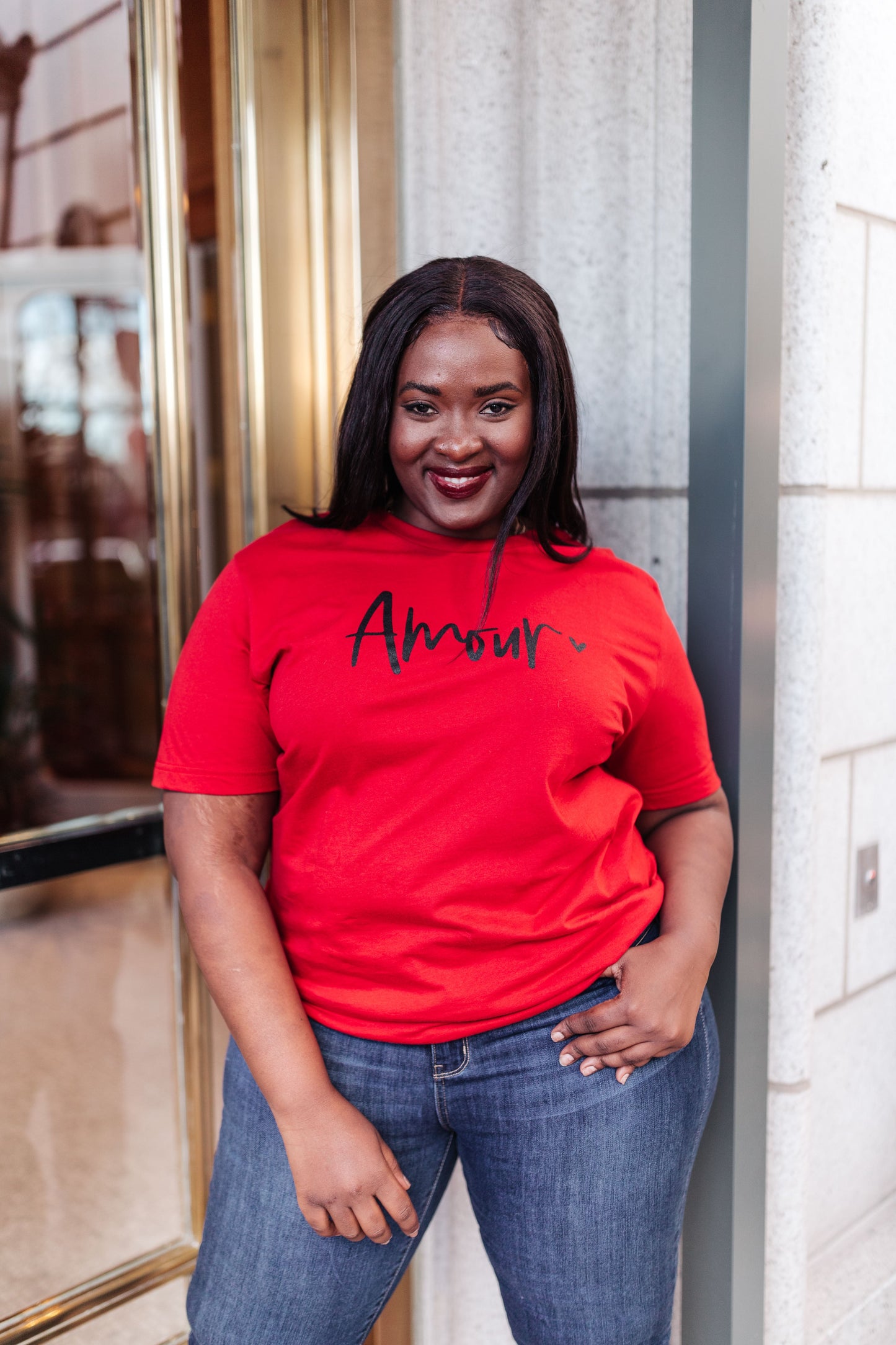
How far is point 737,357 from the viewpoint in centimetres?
142

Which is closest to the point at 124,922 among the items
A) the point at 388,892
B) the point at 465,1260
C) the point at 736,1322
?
the point at 465,1260

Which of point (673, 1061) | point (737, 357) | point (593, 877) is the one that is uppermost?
point (737, 357)

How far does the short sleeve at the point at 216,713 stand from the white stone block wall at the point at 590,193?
2.23 ft

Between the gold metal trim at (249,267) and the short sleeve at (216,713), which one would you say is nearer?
the short sleeve at (216,713)

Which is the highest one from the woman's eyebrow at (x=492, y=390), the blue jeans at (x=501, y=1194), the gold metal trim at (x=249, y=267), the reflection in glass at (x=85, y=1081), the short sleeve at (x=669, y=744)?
the gold metal trim at (x=249, y=267)

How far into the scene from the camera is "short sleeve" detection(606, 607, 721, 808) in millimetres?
1269

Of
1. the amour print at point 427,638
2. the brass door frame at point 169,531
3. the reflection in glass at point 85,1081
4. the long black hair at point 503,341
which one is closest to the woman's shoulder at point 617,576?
the long black hair at point 503,341

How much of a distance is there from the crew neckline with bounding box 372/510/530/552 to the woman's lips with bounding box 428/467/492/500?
0.23 ft

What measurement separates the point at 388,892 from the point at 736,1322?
0.94 metres

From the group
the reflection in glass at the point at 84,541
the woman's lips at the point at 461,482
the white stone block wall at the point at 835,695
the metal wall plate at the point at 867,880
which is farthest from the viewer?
the reflection in glass at the point at 84,541

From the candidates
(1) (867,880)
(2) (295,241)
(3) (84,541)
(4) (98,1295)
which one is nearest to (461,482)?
(2) (295,241)

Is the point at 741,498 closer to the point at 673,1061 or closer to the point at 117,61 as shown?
the point at 673,1061

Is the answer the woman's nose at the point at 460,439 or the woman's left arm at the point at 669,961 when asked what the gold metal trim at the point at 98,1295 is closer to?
the woman's left arm at the point at 669,961

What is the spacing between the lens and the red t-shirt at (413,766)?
111 cm
